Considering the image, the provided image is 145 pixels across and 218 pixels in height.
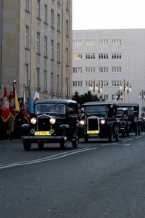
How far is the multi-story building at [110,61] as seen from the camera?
139500mm

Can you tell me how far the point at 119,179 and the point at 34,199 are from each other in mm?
3552

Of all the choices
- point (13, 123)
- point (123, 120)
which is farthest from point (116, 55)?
point (13, 123)

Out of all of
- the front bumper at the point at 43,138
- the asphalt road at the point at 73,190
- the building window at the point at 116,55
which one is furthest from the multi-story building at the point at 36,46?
the building window at the point at 116,55

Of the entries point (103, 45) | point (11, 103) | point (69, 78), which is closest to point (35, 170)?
point (11, 103)

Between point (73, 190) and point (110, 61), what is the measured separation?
132 m

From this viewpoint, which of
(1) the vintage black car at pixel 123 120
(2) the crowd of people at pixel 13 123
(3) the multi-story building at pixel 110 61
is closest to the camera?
(2) the crowd of people at pixel 13 123

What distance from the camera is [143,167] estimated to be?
16.8 meters

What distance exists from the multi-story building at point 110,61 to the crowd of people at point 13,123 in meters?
102

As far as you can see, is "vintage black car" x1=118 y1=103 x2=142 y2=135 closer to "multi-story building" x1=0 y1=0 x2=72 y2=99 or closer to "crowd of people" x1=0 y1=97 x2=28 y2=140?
"multi-story building" x1=0 y1=0 x2=72 y2=99

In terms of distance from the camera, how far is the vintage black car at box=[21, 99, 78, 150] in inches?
1035

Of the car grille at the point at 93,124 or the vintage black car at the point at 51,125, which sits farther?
the car grille at the point at 93,124

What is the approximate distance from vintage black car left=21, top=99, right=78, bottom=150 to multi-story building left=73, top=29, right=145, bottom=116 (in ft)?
364

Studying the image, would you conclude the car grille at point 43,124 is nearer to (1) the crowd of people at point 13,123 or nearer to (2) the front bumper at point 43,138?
(2) the front bumper at point 43,138

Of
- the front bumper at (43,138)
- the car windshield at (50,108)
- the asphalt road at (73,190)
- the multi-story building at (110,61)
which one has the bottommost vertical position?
the asphalt road at (73,190)
